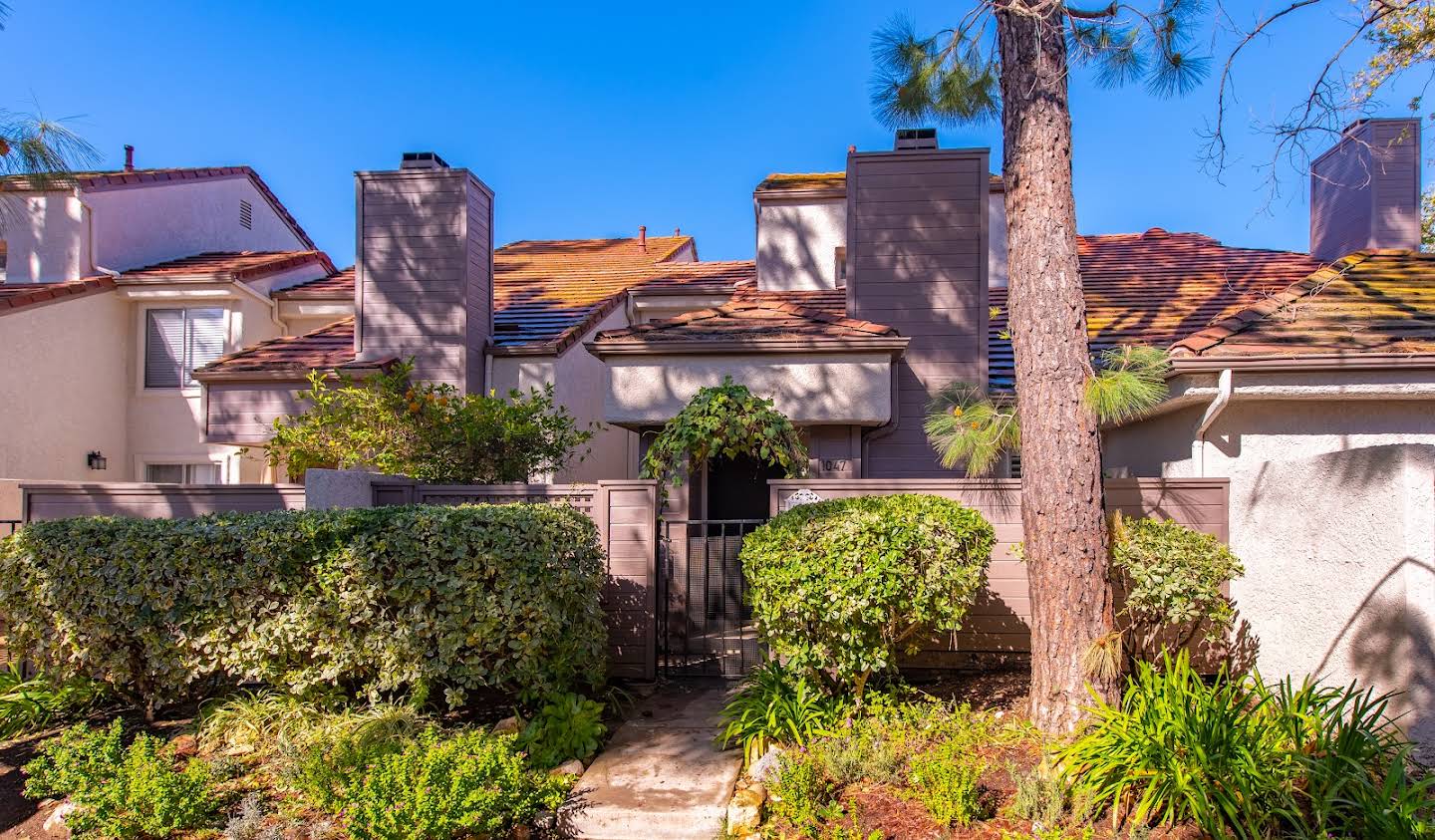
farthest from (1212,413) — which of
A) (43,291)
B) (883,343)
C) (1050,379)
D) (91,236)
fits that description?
(91,236)

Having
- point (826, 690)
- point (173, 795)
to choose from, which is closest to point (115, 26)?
point (173, 795)

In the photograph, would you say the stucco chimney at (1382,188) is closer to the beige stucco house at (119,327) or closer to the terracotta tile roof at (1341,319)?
the terracotta tile roof at (1341,319)

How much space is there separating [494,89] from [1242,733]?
13394mm

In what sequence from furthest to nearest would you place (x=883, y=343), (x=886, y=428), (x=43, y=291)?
1. (x=43, y=291)
2. (x=886, y=428)
3. (x=883, y=343)

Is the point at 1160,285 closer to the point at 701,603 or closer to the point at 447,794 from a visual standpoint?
the point at 701,603

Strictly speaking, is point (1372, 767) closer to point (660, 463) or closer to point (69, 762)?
point (660, 463)

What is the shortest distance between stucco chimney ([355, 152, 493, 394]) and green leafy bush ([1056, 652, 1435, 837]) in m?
8.90

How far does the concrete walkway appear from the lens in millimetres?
4875

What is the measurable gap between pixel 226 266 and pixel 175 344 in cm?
155

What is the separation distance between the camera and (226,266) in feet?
47.3

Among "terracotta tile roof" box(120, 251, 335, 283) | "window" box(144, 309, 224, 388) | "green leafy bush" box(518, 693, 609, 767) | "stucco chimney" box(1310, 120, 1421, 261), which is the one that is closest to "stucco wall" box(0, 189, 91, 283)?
"terracotta tile roof" box(120, 251, 335, 283)

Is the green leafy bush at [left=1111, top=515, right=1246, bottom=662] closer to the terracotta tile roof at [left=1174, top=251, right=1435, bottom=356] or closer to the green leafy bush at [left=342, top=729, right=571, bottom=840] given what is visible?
the terracotta tile roof at [left=1174, top=251, right=1435, bottom=356]

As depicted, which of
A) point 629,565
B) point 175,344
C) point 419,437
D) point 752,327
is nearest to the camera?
point 629,565

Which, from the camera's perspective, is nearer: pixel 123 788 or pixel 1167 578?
pixel 123 788
